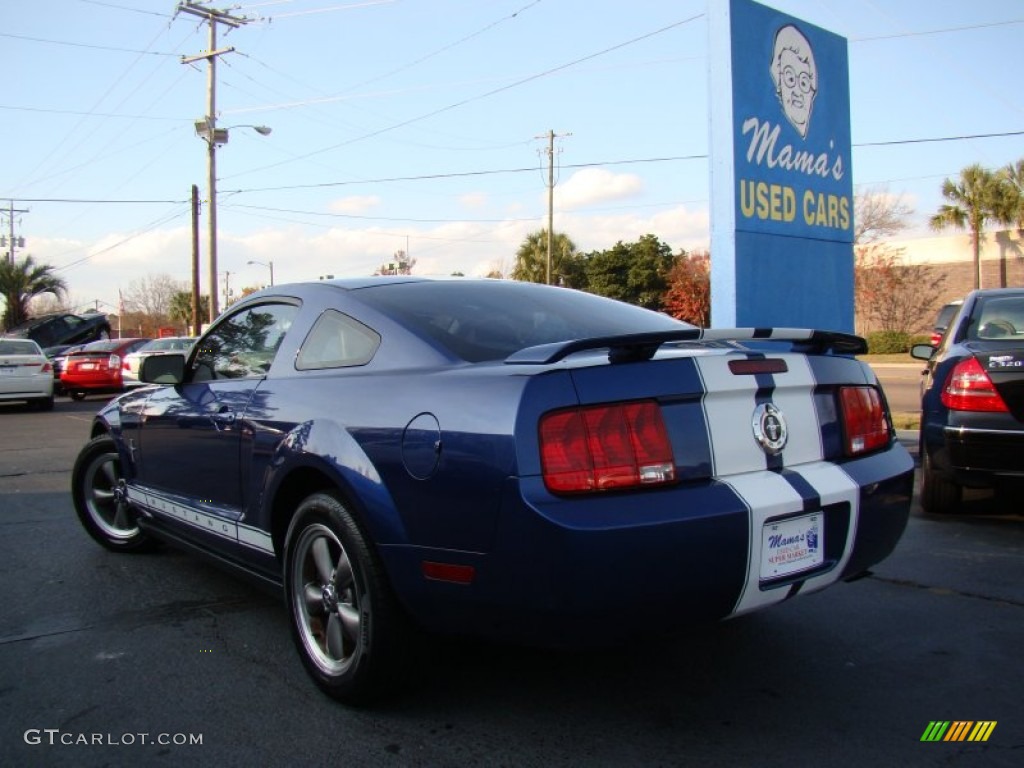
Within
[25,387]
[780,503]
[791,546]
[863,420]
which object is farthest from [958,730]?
[25,387]

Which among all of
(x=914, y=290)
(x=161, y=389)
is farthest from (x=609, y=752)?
(x=914, y=290)

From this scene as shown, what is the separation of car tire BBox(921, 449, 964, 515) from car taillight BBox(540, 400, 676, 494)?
3.85m

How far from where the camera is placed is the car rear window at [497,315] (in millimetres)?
3068

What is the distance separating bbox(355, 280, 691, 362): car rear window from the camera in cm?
307

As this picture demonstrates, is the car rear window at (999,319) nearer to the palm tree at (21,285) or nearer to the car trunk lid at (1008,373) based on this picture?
the car trunk lid at (1008,373)

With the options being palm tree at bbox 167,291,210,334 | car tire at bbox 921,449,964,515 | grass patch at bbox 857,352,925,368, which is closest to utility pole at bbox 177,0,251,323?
grass patch at bbox 857,352,925,368

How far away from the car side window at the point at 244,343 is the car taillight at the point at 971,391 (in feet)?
12.9

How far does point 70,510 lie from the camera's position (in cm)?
647

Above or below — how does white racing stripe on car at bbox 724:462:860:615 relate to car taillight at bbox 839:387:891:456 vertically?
below

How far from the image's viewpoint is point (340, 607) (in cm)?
300

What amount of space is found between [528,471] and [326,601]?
110 centimetres

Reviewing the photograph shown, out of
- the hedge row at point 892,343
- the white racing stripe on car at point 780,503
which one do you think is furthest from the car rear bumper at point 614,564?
the hedge row at point 892,343

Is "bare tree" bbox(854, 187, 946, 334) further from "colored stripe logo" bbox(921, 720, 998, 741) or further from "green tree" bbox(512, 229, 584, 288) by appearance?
"colored stripe logo" bbox(921, 720, 998, 741)

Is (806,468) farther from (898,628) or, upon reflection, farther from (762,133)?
(762,133)
